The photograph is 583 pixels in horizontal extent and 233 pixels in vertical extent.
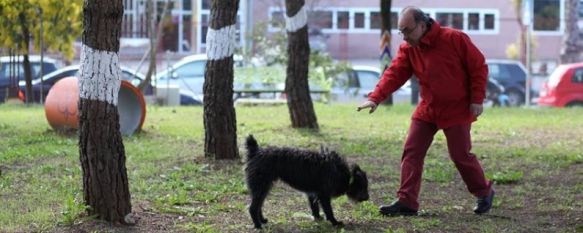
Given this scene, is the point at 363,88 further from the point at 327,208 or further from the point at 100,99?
the point at 100,99

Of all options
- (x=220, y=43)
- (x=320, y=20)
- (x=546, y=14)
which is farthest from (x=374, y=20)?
(x=220, y=43)

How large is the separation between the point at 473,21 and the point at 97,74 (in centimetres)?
3944

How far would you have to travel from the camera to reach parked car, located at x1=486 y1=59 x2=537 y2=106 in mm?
30844

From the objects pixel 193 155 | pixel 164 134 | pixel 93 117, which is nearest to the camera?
pixel 93 117

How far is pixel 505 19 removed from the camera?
4381 cm

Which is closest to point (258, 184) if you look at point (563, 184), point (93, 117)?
point (93, 117)

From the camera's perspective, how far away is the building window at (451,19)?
43969 millimetres

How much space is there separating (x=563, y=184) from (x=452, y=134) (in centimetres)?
235

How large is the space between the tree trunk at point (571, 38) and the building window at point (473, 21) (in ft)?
28.1

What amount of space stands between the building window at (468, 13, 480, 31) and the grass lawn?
29.4 metres

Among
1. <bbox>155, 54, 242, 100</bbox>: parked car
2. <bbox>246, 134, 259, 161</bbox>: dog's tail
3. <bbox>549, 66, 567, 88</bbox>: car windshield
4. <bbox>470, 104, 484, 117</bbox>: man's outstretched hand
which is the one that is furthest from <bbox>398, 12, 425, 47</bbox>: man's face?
<bbox>155, 54, 242, 100</bbox>: parked car

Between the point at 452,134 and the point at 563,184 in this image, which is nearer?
the point at 452,134

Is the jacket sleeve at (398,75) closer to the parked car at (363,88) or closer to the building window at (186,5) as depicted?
the parked car at (363,88)

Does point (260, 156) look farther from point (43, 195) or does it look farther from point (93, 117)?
point (43, 195)
